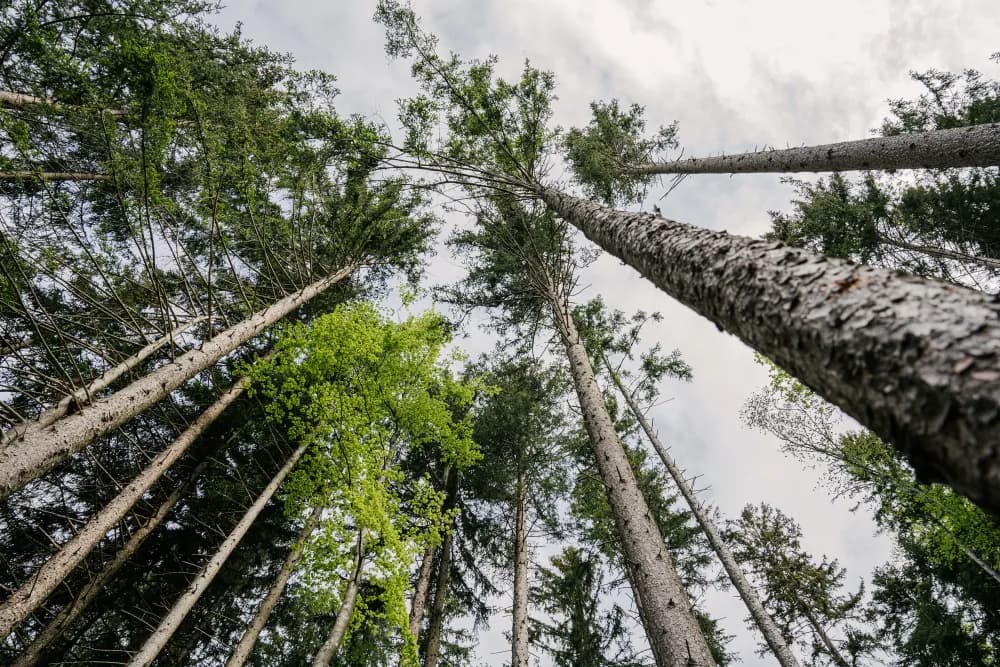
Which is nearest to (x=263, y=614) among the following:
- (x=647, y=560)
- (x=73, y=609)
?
(x=73, y=609)

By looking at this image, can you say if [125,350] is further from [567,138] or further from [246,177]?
[567,138]

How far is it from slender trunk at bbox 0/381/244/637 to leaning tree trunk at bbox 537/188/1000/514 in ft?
23.7

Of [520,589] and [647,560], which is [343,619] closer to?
[520,589]

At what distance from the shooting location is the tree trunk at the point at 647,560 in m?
3.46

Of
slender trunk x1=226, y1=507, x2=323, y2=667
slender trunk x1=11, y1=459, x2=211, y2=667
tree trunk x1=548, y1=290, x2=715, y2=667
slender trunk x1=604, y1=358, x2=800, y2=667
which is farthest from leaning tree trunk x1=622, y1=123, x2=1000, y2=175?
slender trunk x1=11, y1=459, x2=211, y2=667

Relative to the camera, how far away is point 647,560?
Answer: 4.13m

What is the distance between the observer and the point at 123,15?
7402 millimetres

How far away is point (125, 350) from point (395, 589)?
329 inches

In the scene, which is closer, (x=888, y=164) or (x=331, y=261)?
(x=888, y=164)

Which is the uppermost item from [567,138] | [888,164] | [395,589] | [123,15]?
[567,138]

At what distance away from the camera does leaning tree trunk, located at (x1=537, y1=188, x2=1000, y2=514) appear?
80 centimetres

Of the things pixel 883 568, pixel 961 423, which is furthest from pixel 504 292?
pixel 883 568

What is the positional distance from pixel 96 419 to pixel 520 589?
25.1 feet

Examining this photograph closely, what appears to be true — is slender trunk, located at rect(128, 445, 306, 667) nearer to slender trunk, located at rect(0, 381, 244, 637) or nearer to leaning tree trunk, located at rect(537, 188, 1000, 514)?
slender trunk, located at rect(0, 381, 244, 637)
